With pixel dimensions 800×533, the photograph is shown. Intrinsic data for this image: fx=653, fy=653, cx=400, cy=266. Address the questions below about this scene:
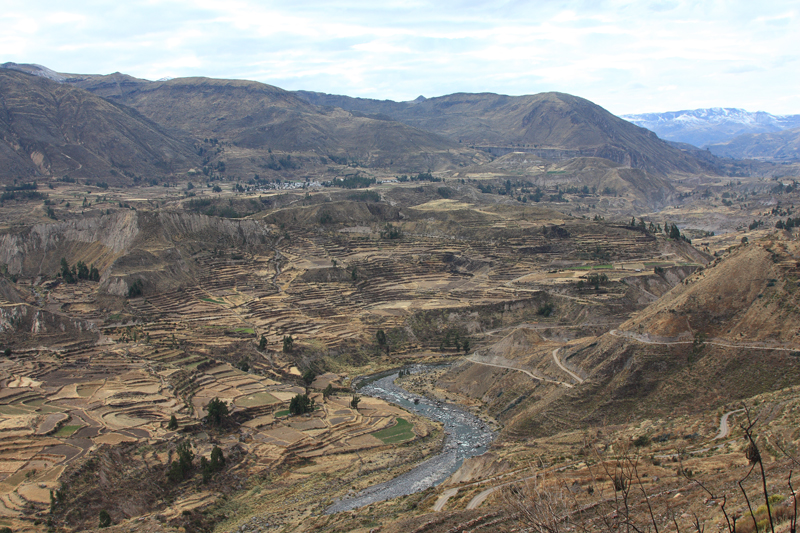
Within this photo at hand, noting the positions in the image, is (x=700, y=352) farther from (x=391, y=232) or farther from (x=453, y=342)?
(x=391, y=232)

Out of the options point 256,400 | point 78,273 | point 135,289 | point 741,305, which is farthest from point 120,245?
point 741,305

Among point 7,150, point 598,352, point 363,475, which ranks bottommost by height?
point 363,475

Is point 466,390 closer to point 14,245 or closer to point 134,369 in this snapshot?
point 134,369

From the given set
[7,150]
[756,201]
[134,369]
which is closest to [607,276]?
[134,369]

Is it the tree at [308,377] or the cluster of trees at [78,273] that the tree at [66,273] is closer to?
the cluster of trees at [78,273]

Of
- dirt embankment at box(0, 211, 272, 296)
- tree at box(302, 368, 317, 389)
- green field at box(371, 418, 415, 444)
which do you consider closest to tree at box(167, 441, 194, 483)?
green field at box(371, 418, 415, 444)

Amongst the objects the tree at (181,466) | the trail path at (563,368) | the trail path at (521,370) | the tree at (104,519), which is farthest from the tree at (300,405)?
the trail path at (563,368)
